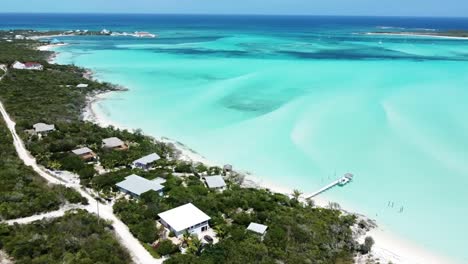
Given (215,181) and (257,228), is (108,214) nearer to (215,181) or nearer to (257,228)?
(215,181)

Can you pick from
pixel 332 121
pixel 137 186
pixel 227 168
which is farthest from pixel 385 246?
pixel 332 121

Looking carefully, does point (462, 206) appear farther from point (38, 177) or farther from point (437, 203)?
point (38, 177)

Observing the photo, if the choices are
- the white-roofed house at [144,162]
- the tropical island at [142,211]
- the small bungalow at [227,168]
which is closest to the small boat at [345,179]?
the tropical island at [142,211]

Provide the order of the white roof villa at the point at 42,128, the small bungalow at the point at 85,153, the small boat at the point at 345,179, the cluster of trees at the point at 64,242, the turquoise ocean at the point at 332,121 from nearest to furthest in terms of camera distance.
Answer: the cluster of trees at the point at 64,242 < the turquoise ocean at the point at 332,121 < the small boat at the point at 345,179 < the small bungalow at the point at 85,153 < the white roof villa at the point at 42,128

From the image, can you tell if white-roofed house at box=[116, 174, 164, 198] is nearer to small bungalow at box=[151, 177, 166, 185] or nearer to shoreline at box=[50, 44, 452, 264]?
small bungalow at box=[151, 177, 166, 185]

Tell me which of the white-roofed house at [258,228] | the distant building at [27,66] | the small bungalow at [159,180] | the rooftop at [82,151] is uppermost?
the distant building at [27,66]

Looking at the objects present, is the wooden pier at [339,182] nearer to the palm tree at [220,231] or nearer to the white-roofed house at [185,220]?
the palm tree at [220,231]
